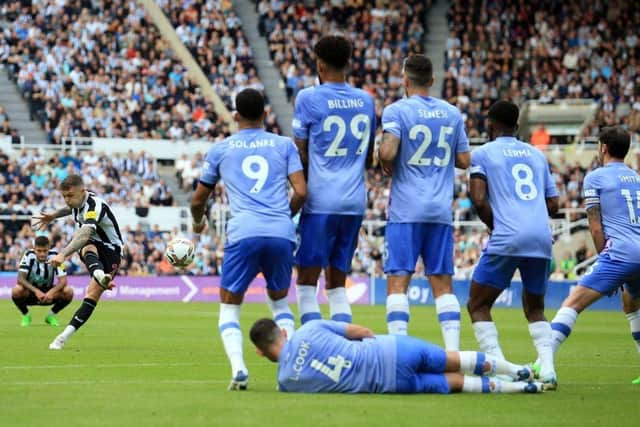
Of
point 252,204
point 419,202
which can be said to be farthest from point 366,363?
point 419,202

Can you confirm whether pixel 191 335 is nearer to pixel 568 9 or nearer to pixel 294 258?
pixel 294 258

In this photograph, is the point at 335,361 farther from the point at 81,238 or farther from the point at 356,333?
the point at 81,238

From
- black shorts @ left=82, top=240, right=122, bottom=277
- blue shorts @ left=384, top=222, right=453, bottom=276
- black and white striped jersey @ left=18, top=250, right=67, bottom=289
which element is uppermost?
blue shorts @ left=384, top=222, right=453, bottom=276

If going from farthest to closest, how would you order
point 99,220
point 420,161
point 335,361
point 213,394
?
point 99,220
point 420,161
point 213,394
point 335,361

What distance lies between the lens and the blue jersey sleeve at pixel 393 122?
11875 millimetres

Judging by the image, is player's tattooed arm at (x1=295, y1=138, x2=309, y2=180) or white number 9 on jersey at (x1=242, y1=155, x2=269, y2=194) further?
player's tattooed arm at (x1=295, y1=138, x2=309, y2=180)

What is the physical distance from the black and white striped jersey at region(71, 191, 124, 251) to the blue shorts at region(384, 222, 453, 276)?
6133 mm

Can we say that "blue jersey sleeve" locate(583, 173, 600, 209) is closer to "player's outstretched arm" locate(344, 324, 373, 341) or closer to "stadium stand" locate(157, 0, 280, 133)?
"player's outstretched arm" locate(344, 324, 373, 341)

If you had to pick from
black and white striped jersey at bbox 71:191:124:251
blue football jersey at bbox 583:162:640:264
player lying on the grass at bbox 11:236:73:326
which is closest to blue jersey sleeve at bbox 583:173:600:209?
blue football jersey at bbox 583:162:640:264

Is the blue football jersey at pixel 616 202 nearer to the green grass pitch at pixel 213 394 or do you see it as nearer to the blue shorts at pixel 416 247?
the green grass pitch at pixel 213 394

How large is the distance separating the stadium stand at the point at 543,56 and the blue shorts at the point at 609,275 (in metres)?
33.1

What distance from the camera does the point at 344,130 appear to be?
39.0ft

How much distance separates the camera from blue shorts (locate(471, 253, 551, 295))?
12.0 metres

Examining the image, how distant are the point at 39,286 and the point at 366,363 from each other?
14238 millimetres
